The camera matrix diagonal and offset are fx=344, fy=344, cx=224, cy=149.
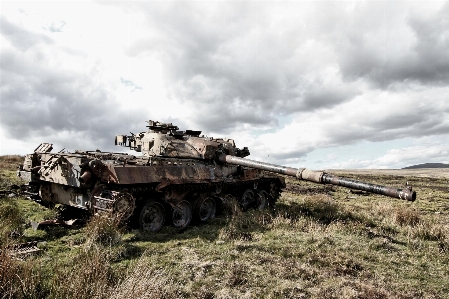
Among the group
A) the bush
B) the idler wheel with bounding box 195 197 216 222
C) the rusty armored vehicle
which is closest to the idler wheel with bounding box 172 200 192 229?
the rusty armored vehicle

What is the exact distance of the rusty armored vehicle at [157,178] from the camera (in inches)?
373

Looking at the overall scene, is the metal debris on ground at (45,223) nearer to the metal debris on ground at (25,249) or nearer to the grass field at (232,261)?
the grass field at (232,261)

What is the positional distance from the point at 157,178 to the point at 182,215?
1.91m

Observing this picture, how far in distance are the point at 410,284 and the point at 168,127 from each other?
9595 mm

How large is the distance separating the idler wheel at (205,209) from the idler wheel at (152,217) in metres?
1.63

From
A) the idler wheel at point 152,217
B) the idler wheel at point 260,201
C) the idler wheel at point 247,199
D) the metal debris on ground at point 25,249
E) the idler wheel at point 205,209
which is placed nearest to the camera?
the metal debris on ground at point 25,249

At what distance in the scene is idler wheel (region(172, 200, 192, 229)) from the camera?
448 inches

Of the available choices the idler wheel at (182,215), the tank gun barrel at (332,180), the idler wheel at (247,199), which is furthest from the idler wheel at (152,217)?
the idler wheel at (247,199)

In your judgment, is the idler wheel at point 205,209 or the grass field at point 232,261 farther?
the idler wheel at point 205,209

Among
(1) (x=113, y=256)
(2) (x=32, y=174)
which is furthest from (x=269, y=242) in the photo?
(2) (x=32, y=174)

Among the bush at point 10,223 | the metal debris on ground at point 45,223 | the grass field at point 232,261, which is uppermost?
the bush at point 10,223

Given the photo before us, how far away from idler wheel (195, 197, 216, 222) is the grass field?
0.83m

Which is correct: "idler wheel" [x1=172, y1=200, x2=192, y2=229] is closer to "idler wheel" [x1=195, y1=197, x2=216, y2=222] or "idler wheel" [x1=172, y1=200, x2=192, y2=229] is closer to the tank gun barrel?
"idler wheel" [x1=195, y1=197, x2=216, y2=222]

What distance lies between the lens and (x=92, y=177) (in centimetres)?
973
